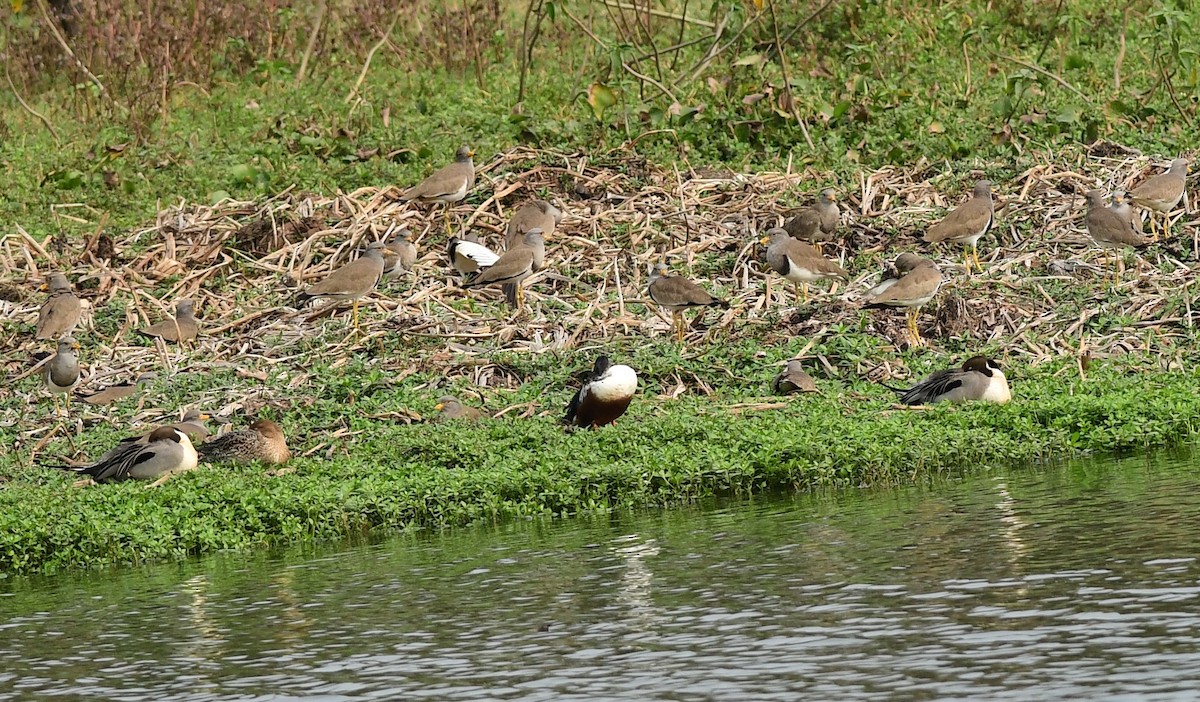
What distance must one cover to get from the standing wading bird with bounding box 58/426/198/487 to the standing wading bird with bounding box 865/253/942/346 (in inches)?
251

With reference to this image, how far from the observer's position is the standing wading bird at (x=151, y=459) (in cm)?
1316

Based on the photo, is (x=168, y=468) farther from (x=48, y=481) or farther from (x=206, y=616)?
(x=206, y=616)

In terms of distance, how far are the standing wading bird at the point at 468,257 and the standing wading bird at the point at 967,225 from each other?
4616 mm

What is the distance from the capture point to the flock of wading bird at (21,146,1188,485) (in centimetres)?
1367

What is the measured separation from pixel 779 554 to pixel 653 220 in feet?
33.6

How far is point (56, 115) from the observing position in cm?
2706

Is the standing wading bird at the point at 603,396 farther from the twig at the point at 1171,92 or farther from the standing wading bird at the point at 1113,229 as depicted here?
the twig at the point at 1171,92

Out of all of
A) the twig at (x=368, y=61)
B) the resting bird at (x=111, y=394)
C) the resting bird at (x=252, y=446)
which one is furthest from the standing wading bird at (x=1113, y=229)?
the twig at (x=368, y=61)

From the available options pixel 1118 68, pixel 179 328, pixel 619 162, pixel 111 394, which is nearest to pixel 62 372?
pixel 111 394

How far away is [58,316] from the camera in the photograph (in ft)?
56.7

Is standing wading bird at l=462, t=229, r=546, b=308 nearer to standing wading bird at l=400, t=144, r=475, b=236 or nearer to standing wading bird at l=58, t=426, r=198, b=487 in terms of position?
standing wading bird at l=400, t=144, r=475, b=236

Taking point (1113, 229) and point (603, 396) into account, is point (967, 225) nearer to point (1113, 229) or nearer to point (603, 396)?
point (1113, 229)

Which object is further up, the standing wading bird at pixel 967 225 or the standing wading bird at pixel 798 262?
the standing wading bird at pixel 967 225

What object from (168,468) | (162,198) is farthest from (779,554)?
(162,198)
